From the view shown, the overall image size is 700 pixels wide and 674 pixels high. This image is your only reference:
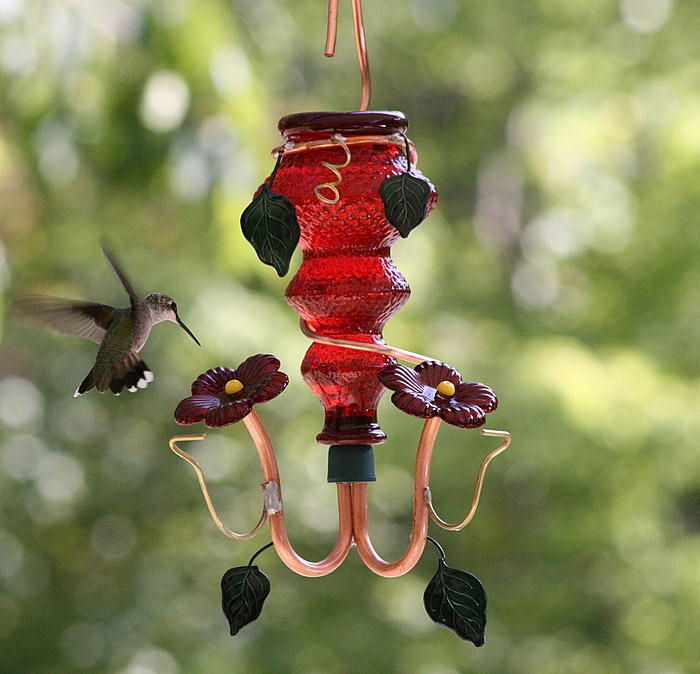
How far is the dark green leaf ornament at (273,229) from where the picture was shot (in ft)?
4.38

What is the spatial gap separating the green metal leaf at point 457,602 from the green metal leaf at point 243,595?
19cm

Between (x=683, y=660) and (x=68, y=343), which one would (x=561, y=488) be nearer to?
(x=683, y=660)

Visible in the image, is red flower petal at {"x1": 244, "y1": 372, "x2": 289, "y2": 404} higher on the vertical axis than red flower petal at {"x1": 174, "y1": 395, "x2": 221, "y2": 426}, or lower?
higher

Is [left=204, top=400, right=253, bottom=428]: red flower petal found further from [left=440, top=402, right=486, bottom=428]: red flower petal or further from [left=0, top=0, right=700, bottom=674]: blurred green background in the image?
[left=0, top=0, right=700, bottom=674]: blurred green background

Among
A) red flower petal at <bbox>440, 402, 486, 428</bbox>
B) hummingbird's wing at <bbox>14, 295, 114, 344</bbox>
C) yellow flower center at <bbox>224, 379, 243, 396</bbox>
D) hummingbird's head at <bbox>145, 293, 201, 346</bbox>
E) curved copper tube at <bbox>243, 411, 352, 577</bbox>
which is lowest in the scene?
curved copper tube at <bbox>243, 411, 352, 577</bbox>

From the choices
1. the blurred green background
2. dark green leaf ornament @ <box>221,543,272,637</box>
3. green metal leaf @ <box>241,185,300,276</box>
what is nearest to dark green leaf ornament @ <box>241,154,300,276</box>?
green metal leaf @ <box>241,185,300,276</box>

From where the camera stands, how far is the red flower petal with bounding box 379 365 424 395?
4.30 feet

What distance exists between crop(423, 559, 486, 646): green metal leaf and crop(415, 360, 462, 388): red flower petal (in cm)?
20

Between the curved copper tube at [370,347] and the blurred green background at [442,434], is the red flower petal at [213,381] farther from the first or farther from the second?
the blurred green background at [442,434]

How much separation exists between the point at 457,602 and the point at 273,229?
1.50ft

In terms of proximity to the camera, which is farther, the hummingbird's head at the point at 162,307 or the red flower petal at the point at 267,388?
the hummingbird's head at the point at 162,307

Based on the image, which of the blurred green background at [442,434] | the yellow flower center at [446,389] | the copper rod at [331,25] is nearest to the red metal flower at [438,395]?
the yellow flower center at [446,389]

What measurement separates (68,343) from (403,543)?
1775mm

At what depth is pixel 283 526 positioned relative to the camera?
1398mm
